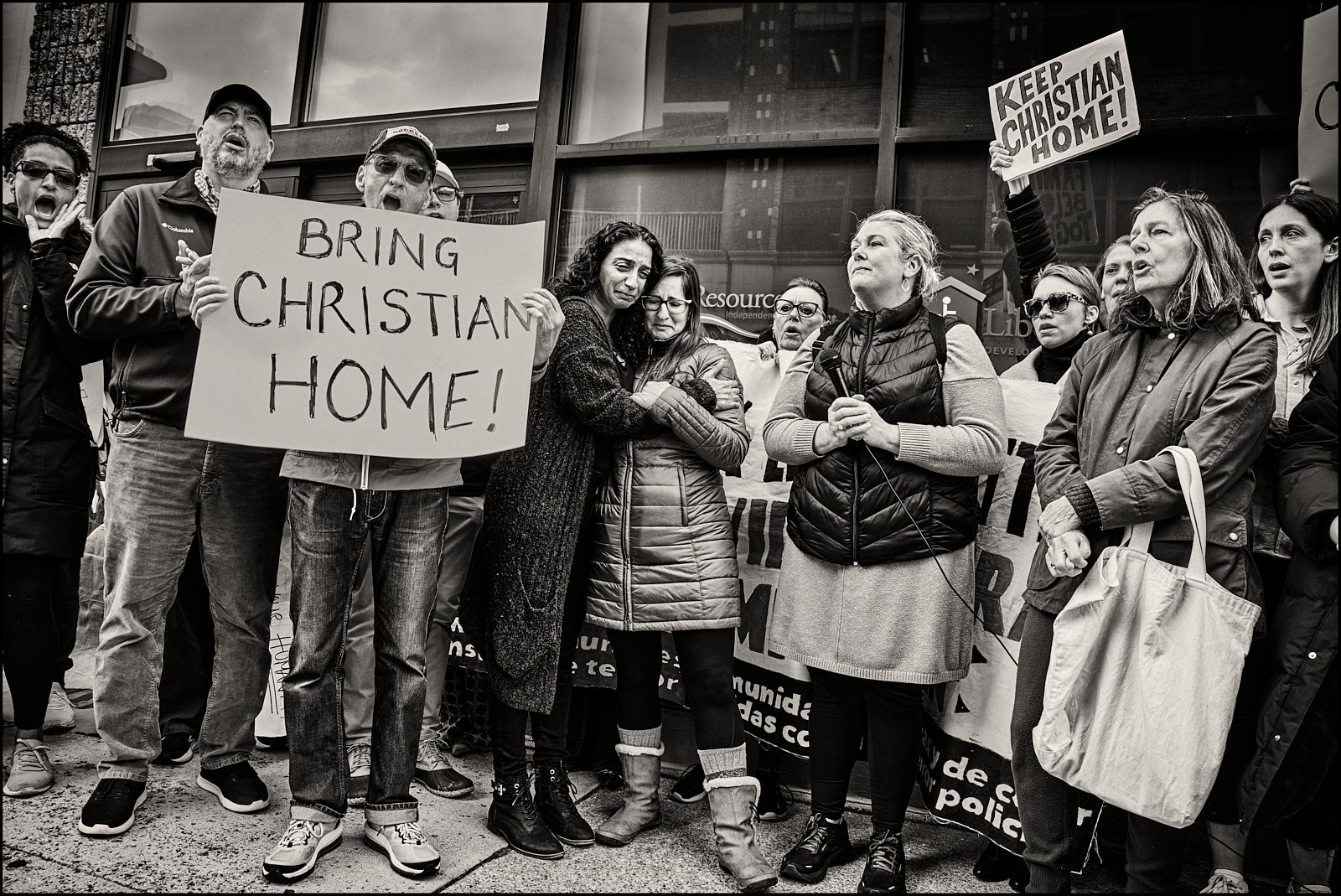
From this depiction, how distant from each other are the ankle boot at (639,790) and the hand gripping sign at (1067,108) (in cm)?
242

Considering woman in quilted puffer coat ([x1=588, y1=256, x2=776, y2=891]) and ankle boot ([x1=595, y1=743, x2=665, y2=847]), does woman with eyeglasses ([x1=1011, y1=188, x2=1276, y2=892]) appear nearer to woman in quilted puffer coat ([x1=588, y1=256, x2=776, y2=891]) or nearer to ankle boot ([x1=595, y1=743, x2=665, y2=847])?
woman in quilted puffer coat ([x1=588, y1=256, x2=776, y2=891])

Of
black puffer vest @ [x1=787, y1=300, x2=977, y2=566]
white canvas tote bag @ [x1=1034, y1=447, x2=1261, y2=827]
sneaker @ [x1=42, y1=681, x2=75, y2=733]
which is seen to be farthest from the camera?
sneaker @ [x1=42, y1=681, x2=75, y2=733]

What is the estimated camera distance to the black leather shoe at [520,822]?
287cm

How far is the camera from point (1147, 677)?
88.0 inches

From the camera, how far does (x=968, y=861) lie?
2998mm

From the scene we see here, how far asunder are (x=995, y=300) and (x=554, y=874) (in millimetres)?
3077

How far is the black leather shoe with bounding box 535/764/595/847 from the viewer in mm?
2990

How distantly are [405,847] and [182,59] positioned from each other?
597 cm

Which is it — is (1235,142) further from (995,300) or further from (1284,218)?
(1284,218)

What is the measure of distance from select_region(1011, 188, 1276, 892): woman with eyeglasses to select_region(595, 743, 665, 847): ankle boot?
116 centimetres

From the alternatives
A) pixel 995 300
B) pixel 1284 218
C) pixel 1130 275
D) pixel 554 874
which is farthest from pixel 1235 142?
pixel 554 874

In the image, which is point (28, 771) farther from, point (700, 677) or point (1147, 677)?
point (1147, 677)

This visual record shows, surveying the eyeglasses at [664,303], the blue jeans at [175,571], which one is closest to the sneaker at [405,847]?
the blue jeans at [175,571]

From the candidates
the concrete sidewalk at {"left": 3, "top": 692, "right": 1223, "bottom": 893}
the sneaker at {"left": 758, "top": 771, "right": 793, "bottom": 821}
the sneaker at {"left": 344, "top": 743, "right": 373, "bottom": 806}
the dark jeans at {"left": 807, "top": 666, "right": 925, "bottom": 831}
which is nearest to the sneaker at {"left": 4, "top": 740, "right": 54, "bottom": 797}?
the concrete sidewalk at {"left": 3, "top": 692, "right": 1223, "bottom": 893}
